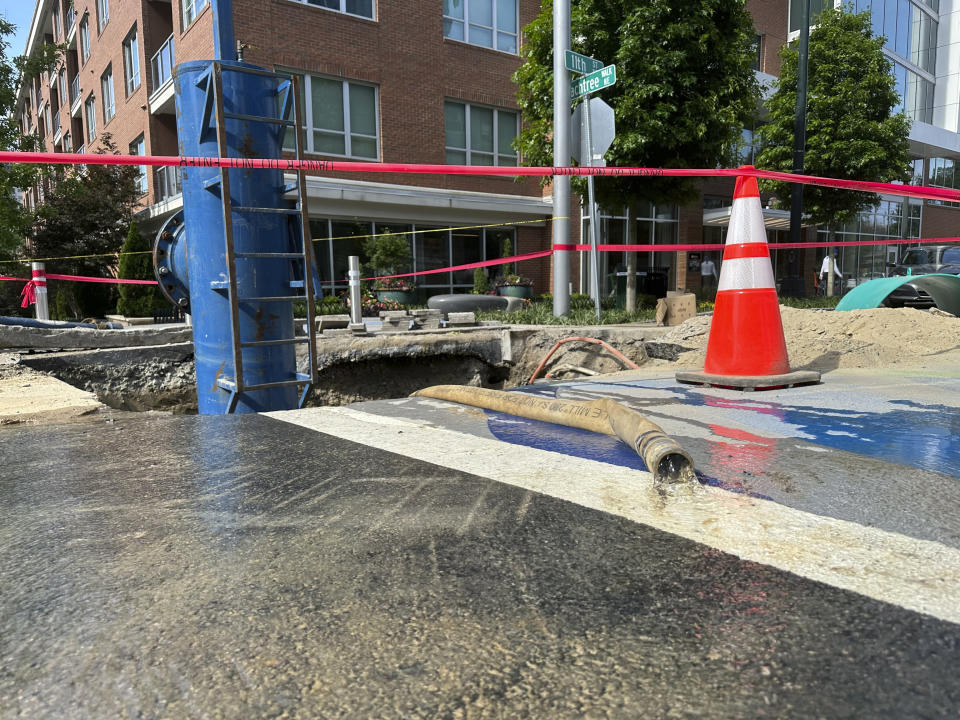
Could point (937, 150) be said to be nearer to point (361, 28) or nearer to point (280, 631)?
point (361, 28)

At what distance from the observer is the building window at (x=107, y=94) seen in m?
22.7

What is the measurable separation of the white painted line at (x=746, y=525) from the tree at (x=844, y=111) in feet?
57.1

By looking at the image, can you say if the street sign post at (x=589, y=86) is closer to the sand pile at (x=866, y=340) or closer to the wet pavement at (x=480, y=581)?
the sand pile at (x=866, y=340)

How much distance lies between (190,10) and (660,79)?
12.3m

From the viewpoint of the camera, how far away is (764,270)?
4.24 m

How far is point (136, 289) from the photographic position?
14.9 m

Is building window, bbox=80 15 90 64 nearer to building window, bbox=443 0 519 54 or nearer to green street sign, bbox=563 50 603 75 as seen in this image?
building window, bbox=443 0 519 54

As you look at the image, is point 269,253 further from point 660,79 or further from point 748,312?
point 660,79

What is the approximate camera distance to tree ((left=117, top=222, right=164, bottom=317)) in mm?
14609

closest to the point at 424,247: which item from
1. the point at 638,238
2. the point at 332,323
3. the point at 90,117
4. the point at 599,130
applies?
the point at 638,238

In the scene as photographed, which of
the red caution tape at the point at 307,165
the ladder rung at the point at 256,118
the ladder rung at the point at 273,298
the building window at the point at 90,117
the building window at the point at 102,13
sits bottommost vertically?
the ladder rung at the point at 273,298

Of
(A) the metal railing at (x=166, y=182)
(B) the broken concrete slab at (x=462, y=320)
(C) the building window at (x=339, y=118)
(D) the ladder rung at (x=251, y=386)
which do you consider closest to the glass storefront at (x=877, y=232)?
(C) the building window at (x=339, y=118)

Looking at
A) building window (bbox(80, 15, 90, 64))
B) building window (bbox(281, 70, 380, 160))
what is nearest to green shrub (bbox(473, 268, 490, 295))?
building window (bbox(281, 70, 380, 160))

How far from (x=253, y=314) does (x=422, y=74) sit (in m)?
14.5
